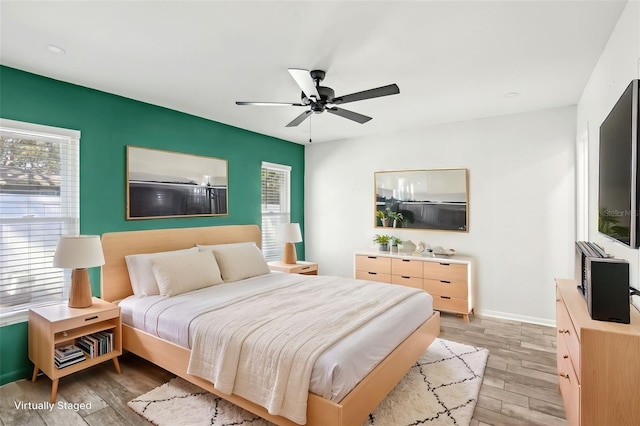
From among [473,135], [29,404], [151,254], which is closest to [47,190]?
[151,254]

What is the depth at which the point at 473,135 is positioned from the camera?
177 inches

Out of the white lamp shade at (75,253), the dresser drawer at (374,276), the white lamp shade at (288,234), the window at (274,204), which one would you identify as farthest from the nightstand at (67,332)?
the dresser drawer at (374,276)

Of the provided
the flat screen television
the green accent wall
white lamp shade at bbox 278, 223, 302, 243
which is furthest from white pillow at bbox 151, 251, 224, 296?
the flat screen television

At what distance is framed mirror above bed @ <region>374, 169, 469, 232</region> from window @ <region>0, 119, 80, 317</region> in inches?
153

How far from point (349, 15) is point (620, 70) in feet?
5.63

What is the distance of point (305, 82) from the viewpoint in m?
2.51

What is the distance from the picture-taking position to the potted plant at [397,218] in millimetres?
5074

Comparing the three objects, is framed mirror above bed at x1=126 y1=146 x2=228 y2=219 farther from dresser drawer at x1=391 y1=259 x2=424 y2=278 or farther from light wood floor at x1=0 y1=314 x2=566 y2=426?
dresser drawer at x1=391 y1=259 x2=424 y2=278

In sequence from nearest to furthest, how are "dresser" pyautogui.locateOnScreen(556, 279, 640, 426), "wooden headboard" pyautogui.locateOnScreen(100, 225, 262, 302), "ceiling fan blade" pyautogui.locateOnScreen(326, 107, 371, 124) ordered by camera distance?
"dresser" pyautogui.locateOnScreen(556, 279, 640, 426)
"ceiling fan blade" pyautogui.locateOnScreen(326, 107, 371, 124)
"wooden headboard" pyautogui.locateOnScreen(100, 225, 262, 302)

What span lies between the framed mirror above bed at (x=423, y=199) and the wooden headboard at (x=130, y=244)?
2501mm

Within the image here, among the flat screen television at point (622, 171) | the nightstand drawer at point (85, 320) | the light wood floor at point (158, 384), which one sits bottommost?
the light wood floor at point (158, 384)

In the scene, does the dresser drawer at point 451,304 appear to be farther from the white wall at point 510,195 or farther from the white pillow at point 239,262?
the white pillow at point 239,262

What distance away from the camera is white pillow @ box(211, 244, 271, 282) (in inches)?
148

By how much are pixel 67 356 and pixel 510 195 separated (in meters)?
4.90
